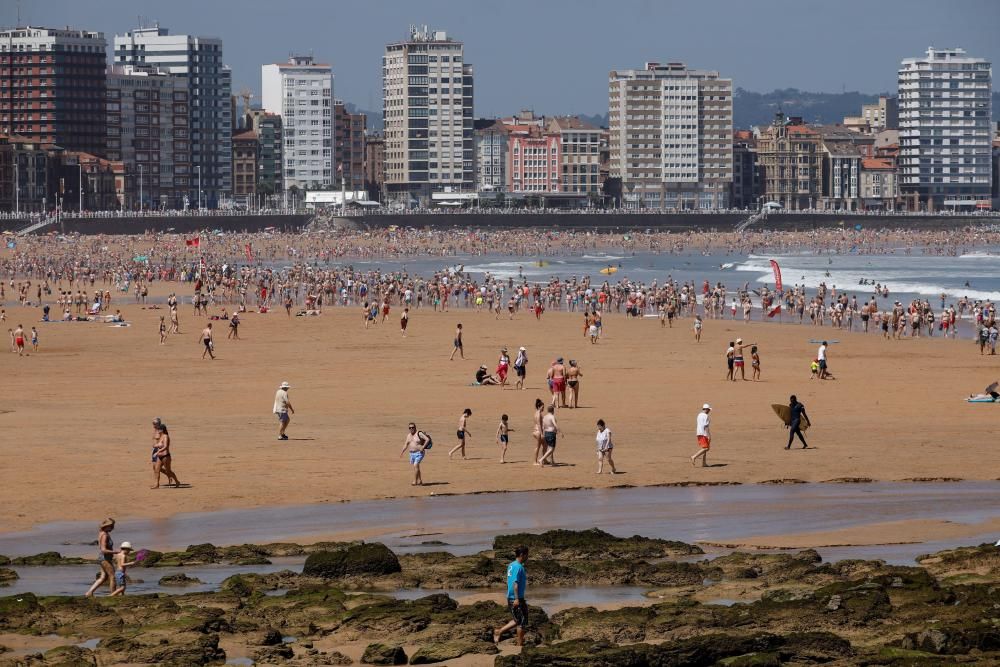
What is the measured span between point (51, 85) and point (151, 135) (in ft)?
48.0

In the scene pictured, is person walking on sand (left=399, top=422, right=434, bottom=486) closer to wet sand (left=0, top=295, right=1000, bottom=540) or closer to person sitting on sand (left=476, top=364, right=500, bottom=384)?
wet sand (left=0, top=295, right=1000, bottom=540)

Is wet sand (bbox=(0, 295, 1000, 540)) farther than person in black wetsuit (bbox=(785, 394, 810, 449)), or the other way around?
person in black wetsuit (bbox=(785, 394, 810, 449))

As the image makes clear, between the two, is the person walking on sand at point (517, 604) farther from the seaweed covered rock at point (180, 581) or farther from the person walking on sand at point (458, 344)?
the person walking on sand at point (458, 344)

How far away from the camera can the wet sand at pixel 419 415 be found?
867 inches

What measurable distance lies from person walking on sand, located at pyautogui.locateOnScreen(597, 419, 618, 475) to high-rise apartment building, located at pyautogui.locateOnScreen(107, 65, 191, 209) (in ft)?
522

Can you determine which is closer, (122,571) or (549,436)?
(122,571)

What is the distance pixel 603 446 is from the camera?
22.3m

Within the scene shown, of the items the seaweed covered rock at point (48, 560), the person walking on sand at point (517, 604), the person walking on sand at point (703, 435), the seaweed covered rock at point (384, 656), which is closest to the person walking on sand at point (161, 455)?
the seaweed covered rock at point (48, 560)

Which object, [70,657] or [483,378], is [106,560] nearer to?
[70,657]

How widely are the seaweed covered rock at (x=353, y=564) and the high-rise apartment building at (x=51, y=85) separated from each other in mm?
165146

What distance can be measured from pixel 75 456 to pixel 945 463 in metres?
12.6

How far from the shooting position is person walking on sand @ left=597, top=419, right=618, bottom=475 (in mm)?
22234

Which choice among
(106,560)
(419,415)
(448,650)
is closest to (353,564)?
(106,560)

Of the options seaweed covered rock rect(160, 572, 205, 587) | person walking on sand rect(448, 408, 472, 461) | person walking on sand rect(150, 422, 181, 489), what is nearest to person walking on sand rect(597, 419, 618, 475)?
person walking on sand rect(448, 408, 472, 461)
